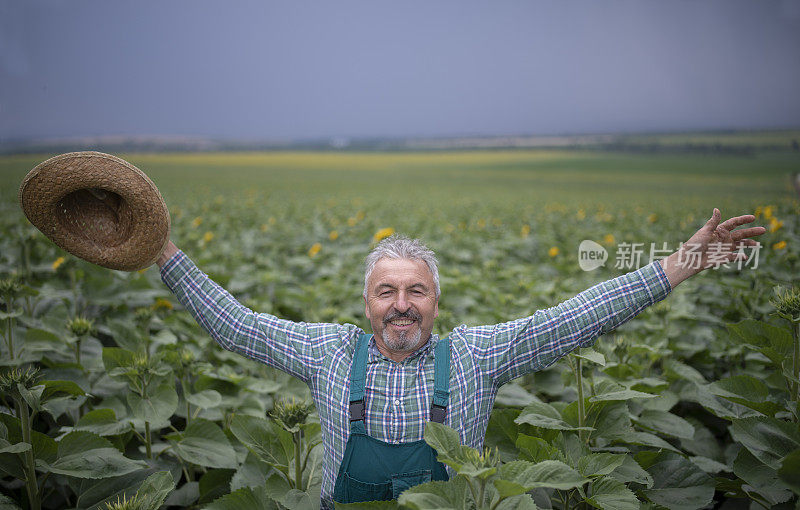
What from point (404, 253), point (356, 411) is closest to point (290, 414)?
point (356, 411)

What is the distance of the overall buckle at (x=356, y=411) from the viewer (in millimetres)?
1726

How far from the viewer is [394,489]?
5.29 ft

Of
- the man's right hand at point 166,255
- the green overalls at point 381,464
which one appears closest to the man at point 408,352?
the green overalls at point 381,464

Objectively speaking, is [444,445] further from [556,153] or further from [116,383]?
[556,153]

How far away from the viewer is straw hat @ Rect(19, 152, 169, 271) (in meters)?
1.86

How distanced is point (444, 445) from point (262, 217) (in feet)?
34.7

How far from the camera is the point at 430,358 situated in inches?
73.0

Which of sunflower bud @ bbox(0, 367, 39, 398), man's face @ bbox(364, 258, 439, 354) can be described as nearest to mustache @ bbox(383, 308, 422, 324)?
man's face @ bbox(364, 258, 439, 354)

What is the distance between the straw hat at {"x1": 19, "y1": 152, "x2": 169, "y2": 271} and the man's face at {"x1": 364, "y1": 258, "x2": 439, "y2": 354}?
30.7 inches

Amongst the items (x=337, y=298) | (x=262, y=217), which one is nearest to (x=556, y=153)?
(x=262, y=217)

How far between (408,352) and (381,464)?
369 millimetres

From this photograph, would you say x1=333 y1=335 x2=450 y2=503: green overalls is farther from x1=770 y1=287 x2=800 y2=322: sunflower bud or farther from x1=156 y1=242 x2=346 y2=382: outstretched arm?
x1=770 y1=287 x2=800 y2=322: sunflower bud

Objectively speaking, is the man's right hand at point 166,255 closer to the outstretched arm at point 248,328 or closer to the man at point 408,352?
the outstretched arm at point 248,328

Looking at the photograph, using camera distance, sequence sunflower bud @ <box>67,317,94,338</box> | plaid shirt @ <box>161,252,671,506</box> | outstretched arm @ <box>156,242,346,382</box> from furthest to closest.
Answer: sunflower bud @ <box>67,317,94,338</box> → outstretched arm @ <box>156,242,346,382</box> → plaid shirt @ <box>161,252,671,506</box>
